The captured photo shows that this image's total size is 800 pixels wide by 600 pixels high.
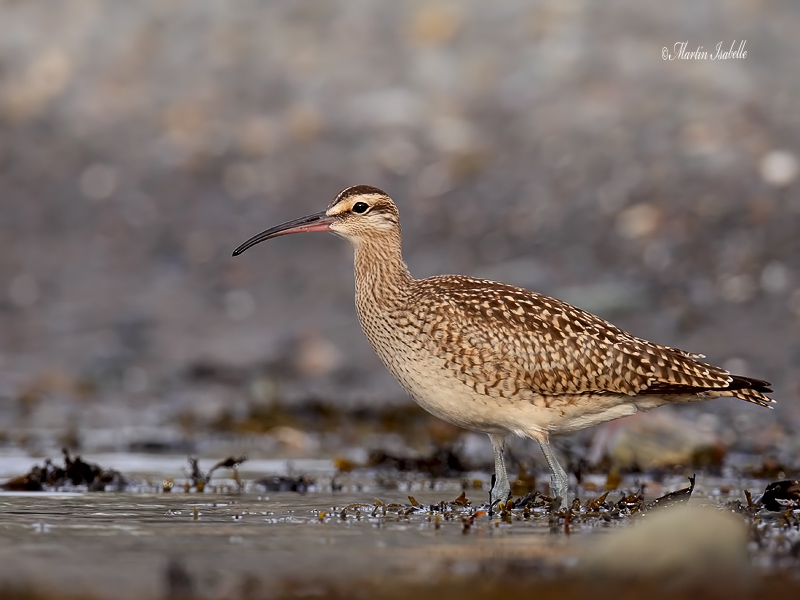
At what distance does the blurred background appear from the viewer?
14281 millimetres

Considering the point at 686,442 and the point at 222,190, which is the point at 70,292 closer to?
the point at 222,190

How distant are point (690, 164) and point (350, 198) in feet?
28.0

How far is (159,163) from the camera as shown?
63.5 ft

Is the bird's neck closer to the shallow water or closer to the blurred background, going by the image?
the shallow water

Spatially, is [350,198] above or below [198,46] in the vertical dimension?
below

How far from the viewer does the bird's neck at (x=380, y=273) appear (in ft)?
30.3

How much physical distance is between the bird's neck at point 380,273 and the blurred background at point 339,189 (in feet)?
9.90

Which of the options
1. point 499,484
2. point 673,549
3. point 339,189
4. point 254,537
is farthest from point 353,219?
point 339,189

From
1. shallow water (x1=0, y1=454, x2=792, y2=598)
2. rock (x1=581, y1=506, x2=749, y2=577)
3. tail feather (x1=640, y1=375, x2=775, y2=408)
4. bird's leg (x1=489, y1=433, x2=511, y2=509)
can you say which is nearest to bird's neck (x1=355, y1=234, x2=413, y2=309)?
bird's leg (x1=489, y1=433, x2=511, y2=509)

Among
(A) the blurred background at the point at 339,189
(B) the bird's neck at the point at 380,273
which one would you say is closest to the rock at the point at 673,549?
(B) the bird's neck at the point at 380,273

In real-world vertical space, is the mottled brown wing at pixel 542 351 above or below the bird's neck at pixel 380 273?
below

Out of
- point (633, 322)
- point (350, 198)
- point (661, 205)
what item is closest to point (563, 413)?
point (350, 198)

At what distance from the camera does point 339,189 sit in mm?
18438

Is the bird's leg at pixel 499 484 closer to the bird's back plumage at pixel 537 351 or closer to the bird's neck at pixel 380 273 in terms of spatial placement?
the bird's back plumage at pixel 537 351
